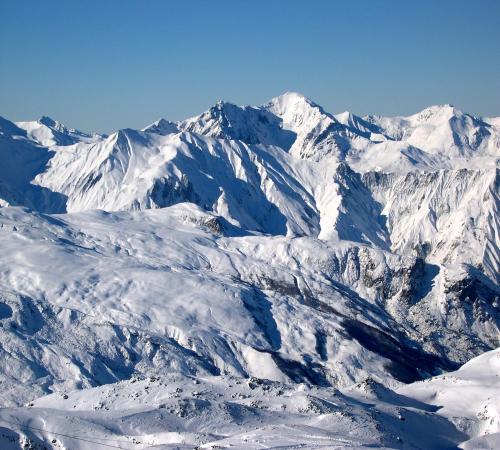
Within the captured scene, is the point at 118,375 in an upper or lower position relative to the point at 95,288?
lower

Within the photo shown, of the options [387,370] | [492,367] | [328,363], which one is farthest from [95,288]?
[492,367]

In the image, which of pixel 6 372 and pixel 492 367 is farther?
pixel 6 372

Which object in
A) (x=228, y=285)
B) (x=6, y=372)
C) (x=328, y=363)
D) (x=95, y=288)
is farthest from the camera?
(x=228, y=285)

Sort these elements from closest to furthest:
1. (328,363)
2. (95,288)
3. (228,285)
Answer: (328,363), (95,288), (228,285)

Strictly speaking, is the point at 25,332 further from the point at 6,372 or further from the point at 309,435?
the point at 309,435

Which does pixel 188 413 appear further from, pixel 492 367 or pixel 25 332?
pixel 25 332

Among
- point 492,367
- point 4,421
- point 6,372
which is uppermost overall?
point 492,367

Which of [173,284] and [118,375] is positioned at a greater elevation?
[173,284]

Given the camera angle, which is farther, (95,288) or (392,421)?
(95,288)

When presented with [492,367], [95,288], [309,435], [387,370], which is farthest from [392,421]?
[95,288]
